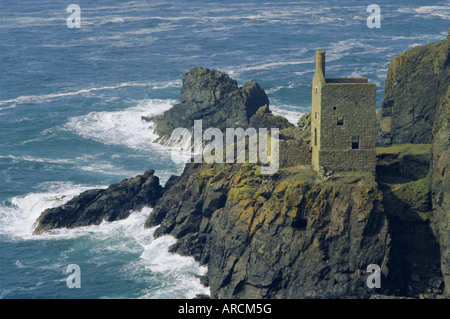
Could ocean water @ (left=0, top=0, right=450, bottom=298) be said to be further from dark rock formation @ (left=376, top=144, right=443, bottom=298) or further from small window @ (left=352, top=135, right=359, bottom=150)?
small window @ (left=352, top=135, right=359, bottom=150)

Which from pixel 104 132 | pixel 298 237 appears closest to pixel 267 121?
pixel 298 237

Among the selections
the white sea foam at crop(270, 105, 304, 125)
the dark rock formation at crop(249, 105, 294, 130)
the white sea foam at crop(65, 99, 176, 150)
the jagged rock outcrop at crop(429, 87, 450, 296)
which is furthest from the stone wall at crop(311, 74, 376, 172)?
the white sea foam at crop(270, 105, 304, 125)

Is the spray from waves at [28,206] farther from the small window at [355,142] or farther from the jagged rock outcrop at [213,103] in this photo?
the small window at [355,142]

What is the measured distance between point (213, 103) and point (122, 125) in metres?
20.8

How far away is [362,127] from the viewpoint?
81062mm

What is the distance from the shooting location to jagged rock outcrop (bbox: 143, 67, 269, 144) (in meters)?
129

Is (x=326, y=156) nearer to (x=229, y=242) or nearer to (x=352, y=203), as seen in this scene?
(x=352, y=203)

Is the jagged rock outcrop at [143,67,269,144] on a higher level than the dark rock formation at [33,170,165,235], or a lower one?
higher

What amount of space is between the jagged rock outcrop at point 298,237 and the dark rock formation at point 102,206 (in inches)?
836

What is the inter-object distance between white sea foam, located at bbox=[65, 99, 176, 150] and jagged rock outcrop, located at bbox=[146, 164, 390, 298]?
53.9 metres

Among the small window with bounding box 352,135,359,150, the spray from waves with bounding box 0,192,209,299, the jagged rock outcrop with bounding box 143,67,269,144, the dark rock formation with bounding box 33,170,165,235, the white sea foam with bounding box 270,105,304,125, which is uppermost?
the small window with bounding box 352,135,359,150

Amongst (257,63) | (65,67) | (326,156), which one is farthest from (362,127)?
(65,67)

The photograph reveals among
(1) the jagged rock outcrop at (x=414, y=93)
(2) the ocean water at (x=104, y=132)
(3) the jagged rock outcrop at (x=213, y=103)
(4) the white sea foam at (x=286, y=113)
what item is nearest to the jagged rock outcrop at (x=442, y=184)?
(1) the jagged rock outcrop at (x=414, y=93)

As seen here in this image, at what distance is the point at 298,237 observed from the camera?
3113 inches
